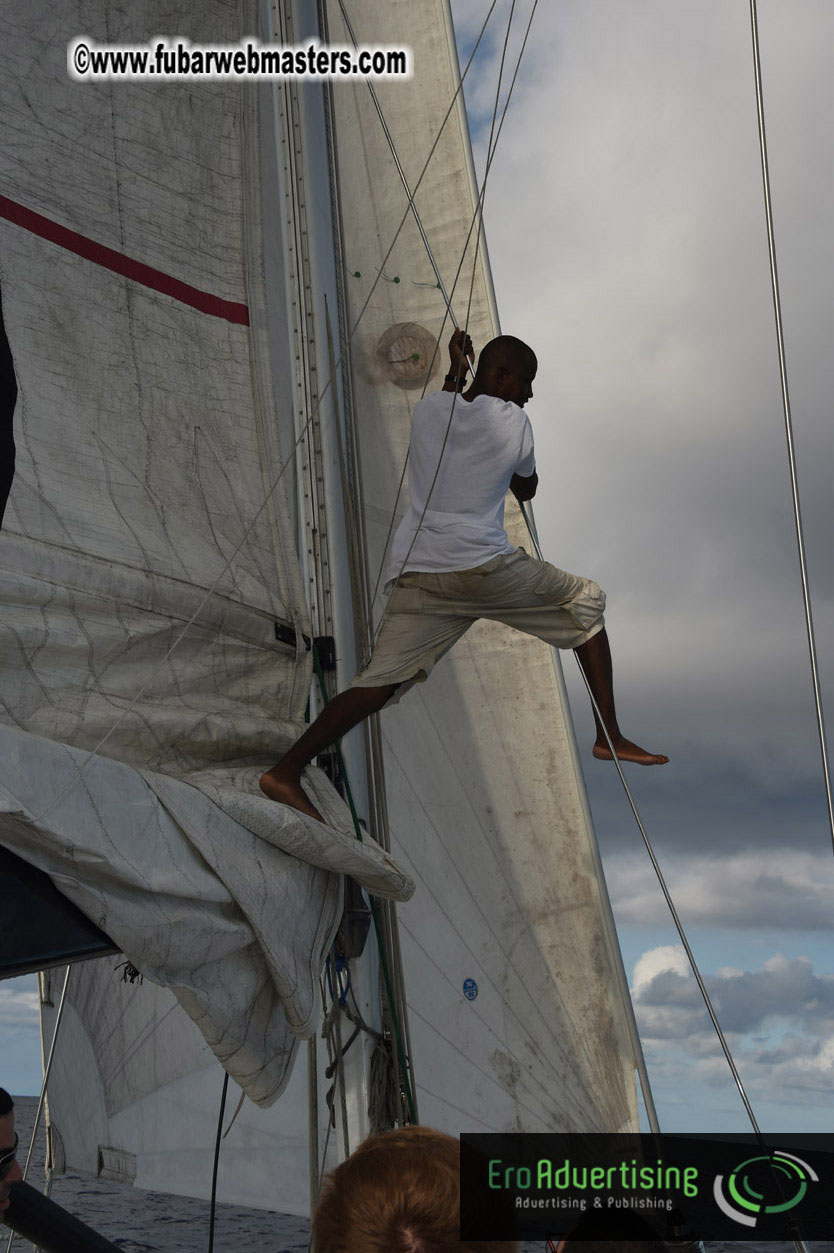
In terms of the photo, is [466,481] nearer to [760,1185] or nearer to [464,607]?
[464,607]

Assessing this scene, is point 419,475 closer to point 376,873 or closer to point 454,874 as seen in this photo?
point 376,873

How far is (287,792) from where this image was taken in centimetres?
240

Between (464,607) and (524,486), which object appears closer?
(464,607)

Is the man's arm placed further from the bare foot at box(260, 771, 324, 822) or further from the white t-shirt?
the bare foot at box(260, 771, 324, 822)

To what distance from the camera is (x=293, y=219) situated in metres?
3.30

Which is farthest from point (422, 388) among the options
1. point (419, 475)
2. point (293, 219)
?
point (419, 475)

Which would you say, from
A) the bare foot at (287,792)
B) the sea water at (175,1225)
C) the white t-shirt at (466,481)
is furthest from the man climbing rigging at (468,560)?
the sea water at (175,1225)

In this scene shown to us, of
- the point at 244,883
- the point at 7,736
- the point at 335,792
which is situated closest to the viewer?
the point at 7,736

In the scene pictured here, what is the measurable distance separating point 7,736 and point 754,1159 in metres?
1.49

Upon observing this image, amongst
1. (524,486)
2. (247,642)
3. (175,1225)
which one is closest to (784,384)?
(524,486)

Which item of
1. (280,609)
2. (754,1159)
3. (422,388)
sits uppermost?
(422,388)

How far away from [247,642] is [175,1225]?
11.3m

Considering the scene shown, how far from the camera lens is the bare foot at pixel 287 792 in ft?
7.80

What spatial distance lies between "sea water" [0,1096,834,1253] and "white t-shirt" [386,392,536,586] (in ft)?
25.7
